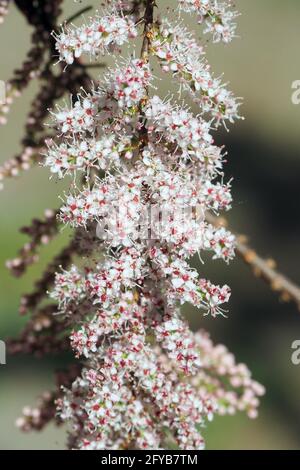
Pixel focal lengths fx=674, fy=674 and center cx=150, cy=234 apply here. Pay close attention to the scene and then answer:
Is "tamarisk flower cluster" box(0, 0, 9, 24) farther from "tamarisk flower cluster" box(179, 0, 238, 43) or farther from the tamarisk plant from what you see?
"tamarisk flower cluster" box(179, 0, 238, 43)

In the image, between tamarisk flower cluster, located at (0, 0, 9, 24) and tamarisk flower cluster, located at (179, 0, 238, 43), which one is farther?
tamarisk flower cluster, located at (0, 0, 9, 24)

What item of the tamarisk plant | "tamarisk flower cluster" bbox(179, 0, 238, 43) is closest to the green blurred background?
the tamarisk plant

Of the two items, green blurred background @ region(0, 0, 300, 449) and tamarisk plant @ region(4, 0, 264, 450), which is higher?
green blurred background @ region(0, 0, 300, 449)

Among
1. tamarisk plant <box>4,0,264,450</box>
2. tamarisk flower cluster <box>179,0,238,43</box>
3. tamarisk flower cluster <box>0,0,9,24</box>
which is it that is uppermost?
tamarisk flower cluster <box>0,0,9,24</box>

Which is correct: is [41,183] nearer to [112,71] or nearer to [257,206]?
[257,206]

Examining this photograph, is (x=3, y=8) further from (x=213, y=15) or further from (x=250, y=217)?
(x=250, y=217)

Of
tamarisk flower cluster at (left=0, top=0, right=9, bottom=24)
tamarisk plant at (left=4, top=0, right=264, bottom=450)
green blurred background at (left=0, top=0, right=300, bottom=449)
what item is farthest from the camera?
green blurred background at (left=0, top=0, right=300, bottom=449)
